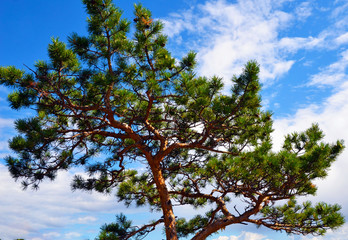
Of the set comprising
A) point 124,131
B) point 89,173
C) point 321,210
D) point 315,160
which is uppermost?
point 124,131

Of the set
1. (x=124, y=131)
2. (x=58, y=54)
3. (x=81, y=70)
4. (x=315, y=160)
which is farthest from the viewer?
(x=124, y=131)

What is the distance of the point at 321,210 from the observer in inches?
144

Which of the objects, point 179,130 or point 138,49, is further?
point 179,130

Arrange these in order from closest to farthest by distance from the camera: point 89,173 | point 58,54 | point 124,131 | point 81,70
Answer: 1. point 58,54
2. point 81,70
3. point 124,131
4. point 89,173

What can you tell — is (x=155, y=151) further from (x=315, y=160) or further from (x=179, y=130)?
(x=315, y=160)

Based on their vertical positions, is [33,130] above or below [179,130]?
below

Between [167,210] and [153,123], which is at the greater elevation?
[153,123]

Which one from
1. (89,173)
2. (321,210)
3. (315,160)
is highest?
(89,173)

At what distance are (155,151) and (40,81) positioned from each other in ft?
5.77

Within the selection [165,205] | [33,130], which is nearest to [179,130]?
[165,205]

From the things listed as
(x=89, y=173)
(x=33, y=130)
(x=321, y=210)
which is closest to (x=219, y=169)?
(x=321, y=210)

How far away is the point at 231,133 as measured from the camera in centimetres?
401

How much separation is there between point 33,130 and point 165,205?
181cm

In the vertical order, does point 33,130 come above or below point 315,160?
above
